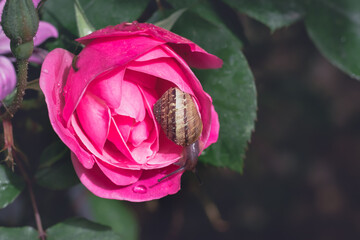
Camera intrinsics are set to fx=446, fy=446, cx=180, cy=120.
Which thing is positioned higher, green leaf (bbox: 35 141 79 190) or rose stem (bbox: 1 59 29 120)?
rose stem (bbox: 1 59 29 120)

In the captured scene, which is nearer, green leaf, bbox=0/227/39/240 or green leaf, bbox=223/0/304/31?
green leaf, bbox=0/227/39/240

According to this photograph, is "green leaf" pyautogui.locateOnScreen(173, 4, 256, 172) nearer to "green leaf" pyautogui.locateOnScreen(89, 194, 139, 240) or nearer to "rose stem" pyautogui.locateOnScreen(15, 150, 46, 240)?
"rose stem" pyautogui.locateOnScreen(15, 150, 46, 240)

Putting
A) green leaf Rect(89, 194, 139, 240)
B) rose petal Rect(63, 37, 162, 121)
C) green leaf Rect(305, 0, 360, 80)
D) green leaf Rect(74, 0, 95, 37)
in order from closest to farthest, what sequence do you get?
rose petal Rect(63, 37, 162, 121), green leaf Rect(74, 0, 95, 37), green leaf Rect(305, 0, 360, 80), green leaf Rect(89, 194, 139, 240)

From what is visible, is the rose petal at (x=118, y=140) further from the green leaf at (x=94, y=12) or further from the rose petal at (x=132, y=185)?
the green leaf at (x=94, y=12)

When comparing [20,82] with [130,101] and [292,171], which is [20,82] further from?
[292,171]

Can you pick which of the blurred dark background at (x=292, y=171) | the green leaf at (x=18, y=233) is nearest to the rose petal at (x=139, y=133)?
the green leaf at (x=18, y=233)

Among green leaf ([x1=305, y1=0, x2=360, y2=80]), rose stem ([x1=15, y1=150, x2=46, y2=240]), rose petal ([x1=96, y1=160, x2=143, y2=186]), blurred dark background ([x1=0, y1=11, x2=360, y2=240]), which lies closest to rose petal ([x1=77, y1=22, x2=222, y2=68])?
rose petal ([x1=96, y1=160, x2=143, y2=186])

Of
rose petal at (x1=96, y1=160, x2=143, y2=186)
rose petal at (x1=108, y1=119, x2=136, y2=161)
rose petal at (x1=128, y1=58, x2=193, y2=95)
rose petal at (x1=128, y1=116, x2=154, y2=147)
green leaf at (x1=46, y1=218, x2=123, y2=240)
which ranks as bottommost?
green leaf at (x1=46, y1=218, x2=123, y2=240)
